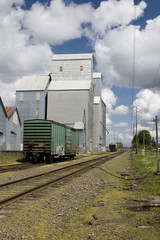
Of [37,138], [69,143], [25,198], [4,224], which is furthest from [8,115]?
[4,224]

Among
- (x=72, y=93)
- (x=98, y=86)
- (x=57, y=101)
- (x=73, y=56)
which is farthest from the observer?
(x=98, y=86)

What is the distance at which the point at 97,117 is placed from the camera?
8356 centimetres

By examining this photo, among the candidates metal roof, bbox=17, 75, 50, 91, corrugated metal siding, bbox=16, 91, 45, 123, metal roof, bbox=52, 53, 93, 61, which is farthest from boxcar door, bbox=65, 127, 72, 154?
metal roof, bbox=52, 53, 93, 61

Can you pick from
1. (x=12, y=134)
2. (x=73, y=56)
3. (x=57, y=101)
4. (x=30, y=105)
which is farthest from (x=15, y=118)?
(x=73, y=56)

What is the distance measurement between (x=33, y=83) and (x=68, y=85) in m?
9.17

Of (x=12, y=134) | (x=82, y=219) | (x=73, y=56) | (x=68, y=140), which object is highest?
(x=73, y=56)

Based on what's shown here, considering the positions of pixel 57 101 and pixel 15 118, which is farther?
pixel 57 101

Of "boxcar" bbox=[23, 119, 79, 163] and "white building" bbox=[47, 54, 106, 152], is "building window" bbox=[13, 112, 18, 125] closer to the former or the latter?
"boxcar" bbox=[23, 119, 79, 163]

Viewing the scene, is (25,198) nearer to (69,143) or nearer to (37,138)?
(37,138)

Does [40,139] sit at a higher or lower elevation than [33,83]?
→ lower

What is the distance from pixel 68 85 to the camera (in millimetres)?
68812

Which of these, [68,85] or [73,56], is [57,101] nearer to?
[68,85]

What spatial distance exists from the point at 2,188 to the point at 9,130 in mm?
27483

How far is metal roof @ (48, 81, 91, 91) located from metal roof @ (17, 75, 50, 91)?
6.76 ft
